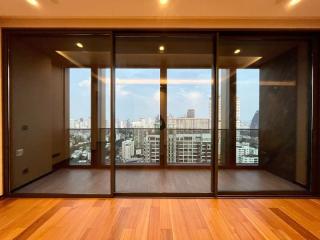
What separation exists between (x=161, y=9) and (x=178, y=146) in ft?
7.55

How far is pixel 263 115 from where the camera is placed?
155 inches

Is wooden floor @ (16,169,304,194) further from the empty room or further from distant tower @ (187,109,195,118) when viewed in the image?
distant tower @ (187,109,195,118)

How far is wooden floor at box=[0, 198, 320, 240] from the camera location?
2436 mm

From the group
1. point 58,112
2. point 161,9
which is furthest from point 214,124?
point 58,112

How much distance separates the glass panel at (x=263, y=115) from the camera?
369cm

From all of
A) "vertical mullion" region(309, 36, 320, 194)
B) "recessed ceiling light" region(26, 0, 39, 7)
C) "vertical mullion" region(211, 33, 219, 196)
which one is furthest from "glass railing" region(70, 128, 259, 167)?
"recessed ceiling light" region(26, 0, 39, 7)

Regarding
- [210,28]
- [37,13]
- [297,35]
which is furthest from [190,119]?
[37,13]

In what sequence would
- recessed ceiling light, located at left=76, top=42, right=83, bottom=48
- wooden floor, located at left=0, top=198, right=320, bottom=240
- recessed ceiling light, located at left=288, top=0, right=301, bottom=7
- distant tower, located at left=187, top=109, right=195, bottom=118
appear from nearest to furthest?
wooden floor, located at left=0, top=198, right=320, bottom=240 < recessed ceiling light, located at left=288, top=0, right=301, bottom=7 < recessed ceiling light, located at left=76, top=42, right=83, bottom=48 < distant tower, located at left=187, top=109, right=195, bottom=118

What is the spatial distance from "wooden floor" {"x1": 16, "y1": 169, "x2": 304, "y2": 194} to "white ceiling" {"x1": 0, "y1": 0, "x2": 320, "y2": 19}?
2490 millimetres

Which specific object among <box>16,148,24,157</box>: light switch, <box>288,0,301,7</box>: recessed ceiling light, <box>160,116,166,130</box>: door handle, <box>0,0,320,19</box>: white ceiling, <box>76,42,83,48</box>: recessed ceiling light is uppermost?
<box>0,0,320,19</box>: white ceiling

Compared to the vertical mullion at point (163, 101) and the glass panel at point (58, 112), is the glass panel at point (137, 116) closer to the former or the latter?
the vertical mullion at point (163, 101)

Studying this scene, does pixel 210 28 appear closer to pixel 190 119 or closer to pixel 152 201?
pixel 190 119

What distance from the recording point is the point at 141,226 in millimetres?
2613

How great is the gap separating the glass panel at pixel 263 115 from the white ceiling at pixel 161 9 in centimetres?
56
